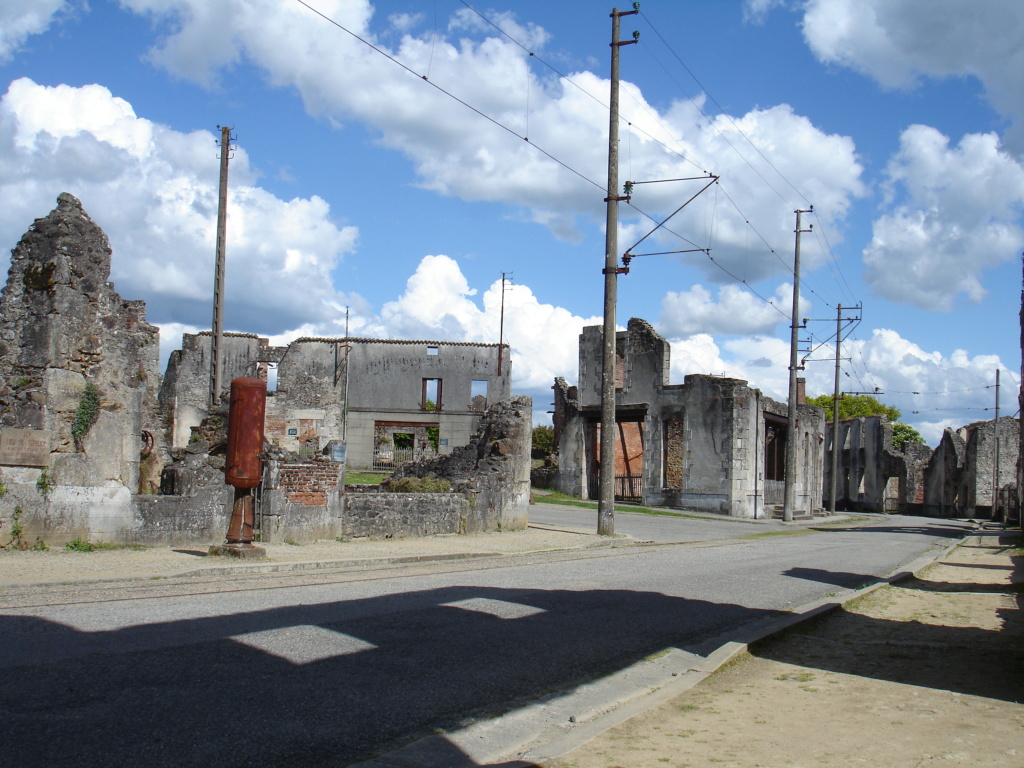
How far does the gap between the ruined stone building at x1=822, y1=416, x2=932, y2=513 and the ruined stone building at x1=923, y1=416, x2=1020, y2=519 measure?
112cm

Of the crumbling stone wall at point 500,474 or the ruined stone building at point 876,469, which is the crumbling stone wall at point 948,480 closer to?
the ruined stone building at point 876,469

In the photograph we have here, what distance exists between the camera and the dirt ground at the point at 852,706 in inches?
187

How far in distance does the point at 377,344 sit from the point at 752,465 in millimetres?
24899

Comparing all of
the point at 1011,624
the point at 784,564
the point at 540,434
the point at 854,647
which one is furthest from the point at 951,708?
the point at 540,434

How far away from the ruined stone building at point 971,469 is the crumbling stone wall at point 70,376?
48.0 meters

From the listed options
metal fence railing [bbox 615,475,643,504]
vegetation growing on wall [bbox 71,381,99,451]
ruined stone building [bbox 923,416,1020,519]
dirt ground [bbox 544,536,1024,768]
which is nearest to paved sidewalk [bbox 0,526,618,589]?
vegetation growing on wall [bbox 71,381,99,451]

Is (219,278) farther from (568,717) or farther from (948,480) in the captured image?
(948,480)

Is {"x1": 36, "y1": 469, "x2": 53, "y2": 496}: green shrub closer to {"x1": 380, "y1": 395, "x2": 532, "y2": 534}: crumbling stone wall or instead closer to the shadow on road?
the shadow on road

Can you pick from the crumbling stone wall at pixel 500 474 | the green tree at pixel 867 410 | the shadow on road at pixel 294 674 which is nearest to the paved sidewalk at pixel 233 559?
the crumbling stone wall at pixel 500 474

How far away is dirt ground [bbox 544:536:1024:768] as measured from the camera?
4.75 m

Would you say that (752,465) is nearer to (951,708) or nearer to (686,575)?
(686,575)

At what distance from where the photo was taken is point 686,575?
13.4m

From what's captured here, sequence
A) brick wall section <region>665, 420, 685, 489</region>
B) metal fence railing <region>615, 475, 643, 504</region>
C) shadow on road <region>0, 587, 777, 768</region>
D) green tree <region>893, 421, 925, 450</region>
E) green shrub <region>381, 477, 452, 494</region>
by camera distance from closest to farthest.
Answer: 1. shadow on road <region>0, 587, 777, 768</region>
2. green shrub <region>381, 477, 452, 494</region>
3. brick wall section <region>665, 420, 685, 489</region>
4. metal fence railing <region>615, 475, 643, 504</region>
5. green tree <region>893, 421, 925, 450</region>

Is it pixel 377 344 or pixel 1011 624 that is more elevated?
pixel 377 344
